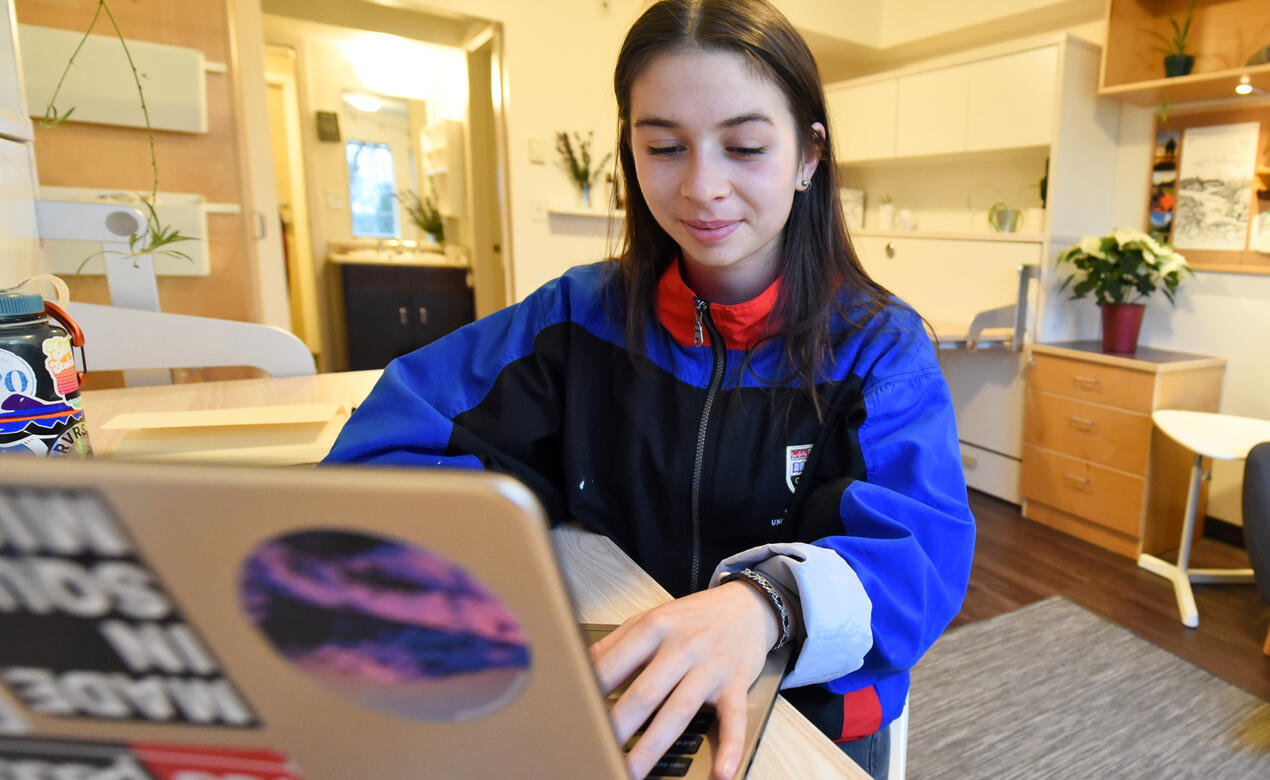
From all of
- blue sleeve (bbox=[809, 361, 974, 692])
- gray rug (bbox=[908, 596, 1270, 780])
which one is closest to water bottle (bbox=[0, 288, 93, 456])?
blue sleeve (bbox=[809, 361, 974, 692])

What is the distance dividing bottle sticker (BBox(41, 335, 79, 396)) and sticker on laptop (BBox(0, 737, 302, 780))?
588 millimetres

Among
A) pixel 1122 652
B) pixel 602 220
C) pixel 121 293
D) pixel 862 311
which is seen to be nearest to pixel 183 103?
pixel 121 293

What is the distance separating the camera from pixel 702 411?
0.84 m

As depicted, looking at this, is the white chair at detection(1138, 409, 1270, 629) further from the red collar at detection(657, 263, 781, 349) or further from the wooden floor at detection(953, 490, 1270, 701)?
the red collar at detection(657, 263, 781, 349)

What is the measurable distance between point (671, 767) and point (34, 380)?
2.09 feet

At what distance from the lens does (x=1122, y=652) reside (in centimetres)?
199

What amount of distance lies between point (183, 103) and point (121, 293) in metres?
1.09

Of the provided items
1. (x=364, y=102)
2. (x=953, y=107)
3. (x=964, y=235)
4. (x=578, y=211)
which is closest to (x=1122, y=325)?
(x=964, y=235)

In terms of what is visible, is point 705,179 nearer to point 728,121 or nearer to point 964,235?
point 728,121

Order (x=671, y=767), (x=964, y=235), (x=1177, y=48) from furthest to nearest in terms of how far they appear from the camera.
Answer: (x=964, y=235) < (x=1177, y=48) < (x=671, y=767)

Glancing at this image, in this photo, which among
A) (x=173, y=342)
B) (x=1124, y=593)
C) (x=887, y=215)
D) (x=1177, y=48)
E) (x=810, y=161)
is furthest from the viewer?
(x=887, y=215)

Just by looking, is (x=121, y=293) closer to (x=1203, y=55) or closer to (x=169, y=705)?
(x=169, y=705)

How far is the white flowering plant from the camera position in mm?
2553

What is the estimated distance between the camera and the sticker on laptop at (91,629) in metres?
0.16
